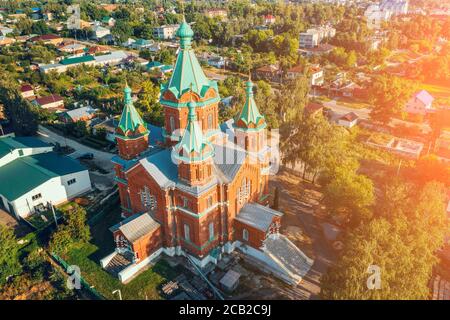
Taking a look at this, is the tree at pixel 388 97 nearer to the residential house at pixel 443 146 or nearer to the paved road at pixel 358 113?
the paved road at pixel 358 113

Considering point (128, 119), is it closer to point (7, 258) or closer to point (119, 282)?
point (119, 282)

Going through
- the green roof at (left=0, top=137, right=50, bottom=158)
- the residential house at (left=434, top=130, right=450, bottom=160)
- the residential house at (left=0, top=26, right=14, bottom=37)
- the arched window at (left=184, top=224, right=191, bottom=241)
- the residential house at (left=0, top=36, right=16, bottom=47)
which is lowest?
the residential house at (left=434, top=130, right=450, bottom=160)

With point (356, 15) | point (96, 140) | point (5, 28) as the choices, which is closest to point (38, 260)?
point (96, 140)

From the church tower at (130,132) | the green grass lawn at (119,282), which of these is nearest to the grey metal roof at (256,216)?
the green grass lawn at (119,282)

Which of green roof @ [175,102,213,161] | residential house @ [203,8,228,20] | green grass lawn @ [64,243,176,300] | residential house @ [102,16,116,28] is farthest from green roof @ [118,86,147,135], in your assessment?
residential house @ [203,8,228,20]

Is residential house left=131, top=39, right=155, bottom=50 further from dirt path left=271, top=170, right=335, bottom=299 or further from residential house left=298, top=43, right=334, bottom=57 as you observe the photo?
dirt path left=271, top=170, right=335, bottom=299
